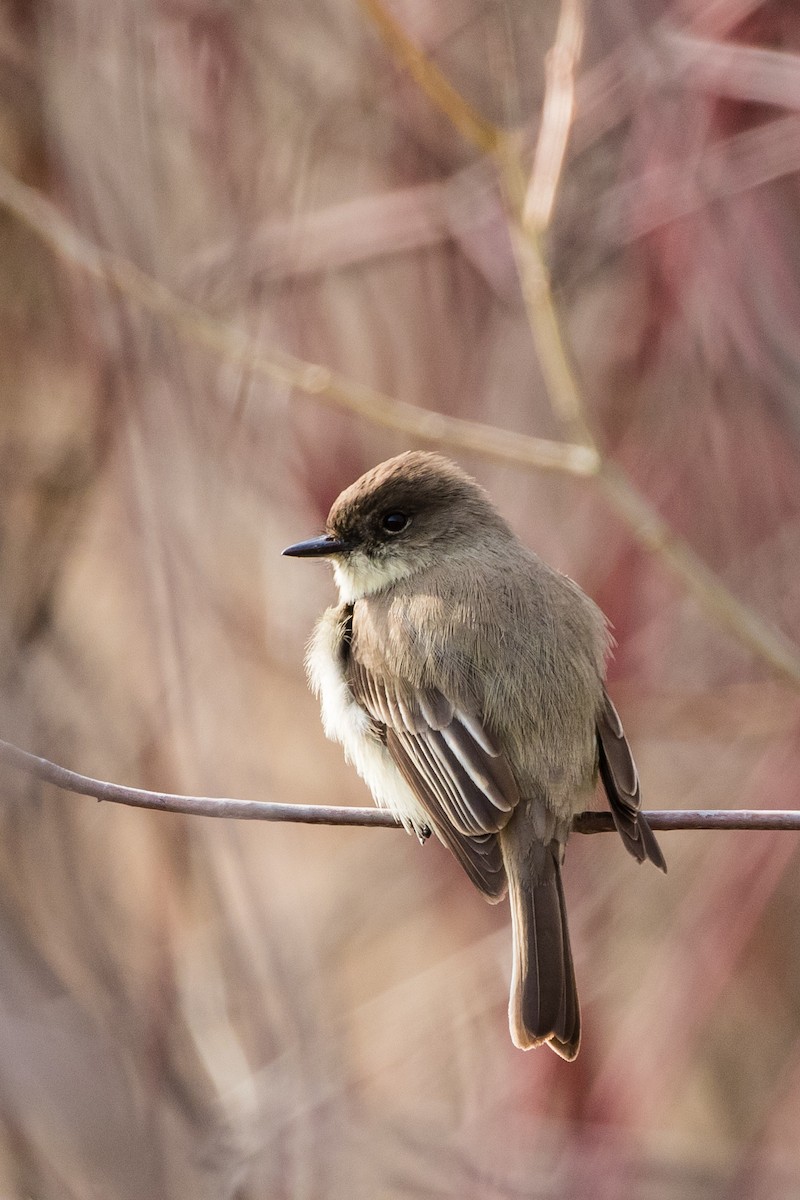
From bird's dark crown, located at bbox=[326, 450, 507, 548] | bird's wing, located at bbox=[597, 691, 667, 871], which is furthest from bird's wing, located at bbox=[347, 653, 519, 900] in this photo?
bird's dark crown, located at bbox=[326, 450, 507, 548]

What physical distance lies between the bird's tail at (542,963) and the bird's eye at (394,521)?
0.92 metres

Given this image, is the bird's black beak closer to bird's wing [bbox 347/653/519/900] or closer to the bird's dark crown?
the bird's dark crown

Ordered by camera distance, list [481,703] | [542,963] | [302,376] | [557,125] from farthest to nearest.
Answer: [302,376] < [557,125] < [481,703] < [542,963]

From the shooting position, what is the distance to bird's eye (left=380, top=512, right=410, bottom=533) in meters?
3.37

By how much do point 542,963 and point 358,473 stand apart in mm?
2042

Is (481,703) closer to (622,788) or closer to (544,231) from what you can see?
(622,788)

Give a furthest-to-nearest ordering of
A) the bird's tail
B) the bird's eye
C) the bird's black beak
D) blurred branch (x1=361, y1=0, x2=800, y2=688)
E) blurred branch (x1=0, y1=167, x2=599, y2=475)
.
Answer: the bird's eye, the bird's black beak, blurred branch (x1=0, y1=167, x2=599, y2=475), blurred branch (x1=361, y1=0, x2=800, y2=688), the bird's tail

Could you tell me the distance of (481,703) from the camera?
9.66 feet

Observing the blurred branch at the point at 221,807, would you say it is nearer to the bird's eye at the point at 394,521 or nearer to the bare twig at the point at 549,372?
the bare twig at the point at 549,372

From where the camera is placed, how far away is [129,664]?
454 cm

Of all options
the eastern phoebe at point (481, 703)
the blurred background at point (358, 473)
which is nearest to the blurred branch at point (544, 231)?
the blurred background at point (358, 473)

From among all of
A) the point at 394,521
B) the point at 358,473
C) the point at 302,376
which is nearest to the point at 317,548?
the point at 394,521

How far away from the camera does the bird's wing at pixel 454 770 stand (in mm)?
2842

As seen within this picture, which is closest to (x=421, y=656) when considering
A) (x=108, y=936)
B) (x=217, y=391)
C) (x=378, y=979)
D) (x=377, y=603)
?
(x=377, y=603)
